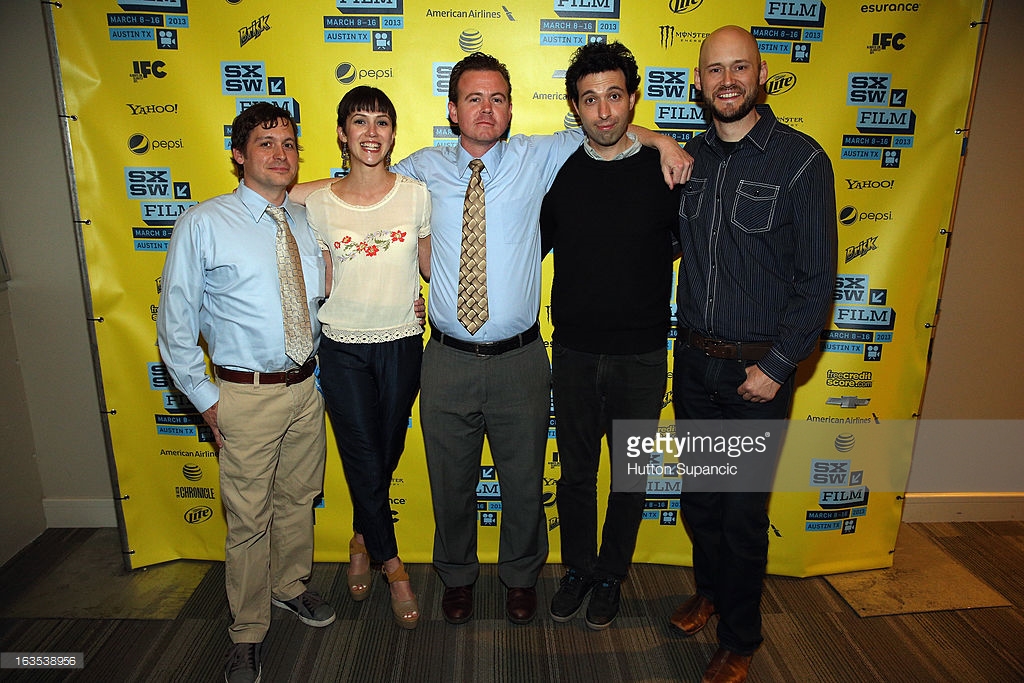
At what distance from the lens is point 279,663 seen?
2463 mm

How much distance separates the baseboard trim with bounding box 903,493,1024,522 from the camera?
350cm

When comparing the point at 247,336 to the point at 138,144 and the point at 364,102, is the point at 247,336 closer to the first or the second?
the point at 364,102

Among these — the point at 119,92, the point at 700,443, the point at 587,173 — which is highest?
the point at 119,92

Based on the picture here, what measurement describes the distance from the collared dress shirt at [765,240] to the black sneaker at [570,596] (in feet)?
4.03

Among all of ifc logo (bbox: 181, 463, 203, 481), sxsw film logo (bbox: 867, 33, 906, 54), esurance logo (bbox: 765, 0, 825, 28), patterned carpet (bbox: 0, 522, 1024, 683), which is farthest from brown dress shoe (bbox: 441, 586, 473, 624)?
sxsw film logo (bbox: 867, 33, 906, 54)

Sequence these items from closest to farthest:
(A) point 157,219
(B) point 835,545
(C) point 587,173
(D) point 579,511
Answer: (C) point 587,173
(D) point 579,511
(A) point 157,219
(B) point 835,545

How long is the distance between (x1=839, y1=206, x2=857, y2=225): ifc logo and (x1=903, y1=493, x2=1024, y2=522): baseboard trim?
1.72 metres

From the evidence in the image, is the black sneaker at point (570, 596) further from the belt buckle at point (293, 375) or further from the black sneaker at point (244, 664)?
the belt buckle at point (293, 375)

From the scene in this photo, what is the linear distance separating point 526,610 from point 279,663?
1019 millimetres

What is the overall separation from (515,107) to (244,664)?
2549mm

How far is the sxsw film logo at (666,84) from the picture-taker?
274 centimetres

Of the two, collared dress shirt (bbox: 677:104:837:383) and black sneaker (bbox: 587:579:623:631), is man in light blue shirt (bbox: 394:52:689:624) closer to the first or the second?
collared dress shirt (bbox: 677:104:837:383)

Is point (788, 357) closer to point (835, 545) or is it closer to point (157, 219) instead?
point (835, 545)

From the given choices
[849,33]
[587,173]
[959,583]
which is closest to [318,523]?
[587,173]
